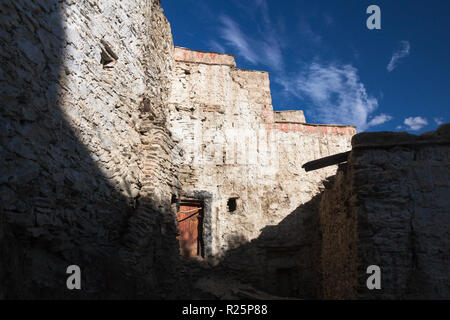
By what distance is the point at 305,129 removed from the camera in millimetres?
10250

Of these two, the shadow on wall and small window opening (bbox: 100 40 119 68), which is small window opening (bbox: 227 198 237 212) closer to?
the shadow on wall

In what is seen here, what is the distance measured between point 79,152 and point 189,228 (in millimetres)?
4688

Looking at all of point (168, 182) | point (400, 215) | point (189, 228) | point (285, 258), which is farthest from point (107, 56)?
point (285, 258)

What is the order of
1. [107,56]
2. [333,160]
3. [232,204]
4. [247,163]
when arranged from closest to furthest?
[107,56]
[333,160]
[232,204]
[247,163]

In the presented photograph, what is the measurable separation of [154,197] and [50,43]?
3.28 metres

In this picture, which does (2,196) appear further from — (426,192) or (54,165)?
(426,192)

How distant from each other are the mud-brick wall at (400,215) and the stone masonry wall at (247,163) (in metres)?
3.31

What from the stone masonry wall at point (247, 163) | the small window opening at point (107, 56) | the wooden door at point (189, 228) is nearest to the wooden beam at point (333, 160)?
the stone masonry wall at point (247, 163)

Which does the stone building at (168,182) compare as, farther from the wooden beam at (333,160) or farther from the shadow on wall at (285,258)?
the wooden beam at (333,160)

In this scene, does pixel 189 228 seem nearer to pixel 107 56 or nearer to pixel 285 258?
pixel 285 258

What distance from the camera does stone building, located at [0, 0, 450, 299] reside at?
3.62 meters

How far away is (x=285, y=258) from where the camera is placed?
8867mm
